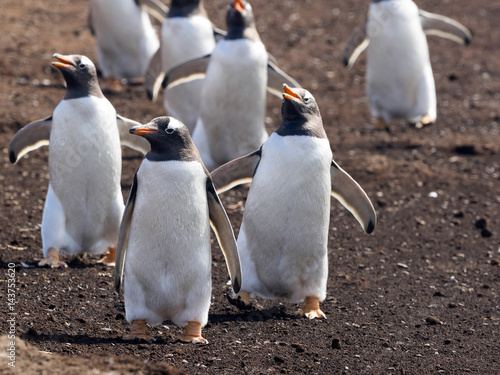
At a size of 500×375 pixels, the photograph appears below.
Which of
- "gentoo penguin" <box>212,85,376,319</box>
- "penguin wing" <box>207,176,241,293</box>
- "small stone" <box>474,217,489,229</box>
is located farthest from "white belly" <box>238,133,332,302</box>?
"small stone" <box>474,217,489,229</box>

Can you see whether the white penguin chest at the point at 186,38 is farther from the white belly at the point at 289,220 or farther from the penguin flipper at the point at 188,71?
the white belly at the point at 289,220

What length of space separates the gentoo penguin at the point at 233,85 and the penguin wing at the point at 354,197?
1914mm

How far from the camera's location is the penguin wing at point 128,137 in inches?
226

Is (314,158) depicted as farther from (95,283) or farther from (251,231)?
(95,283)

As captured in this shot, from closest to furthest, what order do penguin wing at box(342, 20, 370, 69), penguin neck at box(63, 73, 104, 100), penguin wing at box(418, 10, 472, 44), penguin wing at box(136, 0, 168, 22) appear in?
1. penguin neck at box(63, 73, 104, 100)
2. penguin wing at box(342, 20, 370, 69)
3. penguin wing at box(418, 10, 472, 44)
4. penguin wing at box(136, 0, 168, 22)

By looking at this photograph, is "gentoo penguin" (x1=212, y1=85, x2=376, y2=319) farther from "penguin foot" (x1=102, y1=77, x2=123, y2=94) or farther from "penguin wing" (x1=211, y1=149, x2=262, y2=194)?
"penguin foot" (x1=102, y1=77, x2=123, y2=94)

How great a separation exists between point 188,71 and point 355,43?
3.02 m

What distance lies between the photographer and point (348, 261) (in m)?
6.00

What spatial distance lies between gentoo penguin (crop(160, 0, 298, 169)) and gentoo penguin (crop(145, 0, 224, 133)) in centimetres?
67

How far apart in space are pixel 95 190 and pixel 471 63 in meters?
8.12

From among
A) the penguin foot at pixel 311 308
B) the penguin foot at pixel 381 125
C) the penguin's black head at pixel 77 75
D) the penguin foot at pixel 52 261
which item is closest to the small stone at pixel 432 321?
the penguin foot at pixel 311 308

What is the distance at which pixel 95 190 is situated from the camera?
17.7 ft

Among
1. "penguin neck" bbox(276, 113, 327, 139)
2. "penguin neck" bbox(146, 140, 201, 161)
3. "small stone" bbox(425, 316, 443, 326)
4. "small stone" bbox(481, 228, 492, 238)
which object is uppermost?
"penguin neck" bbox(146, 140, 201, 161)

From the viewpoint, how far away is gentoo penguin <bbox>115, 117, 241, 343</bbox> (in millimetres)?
4398
